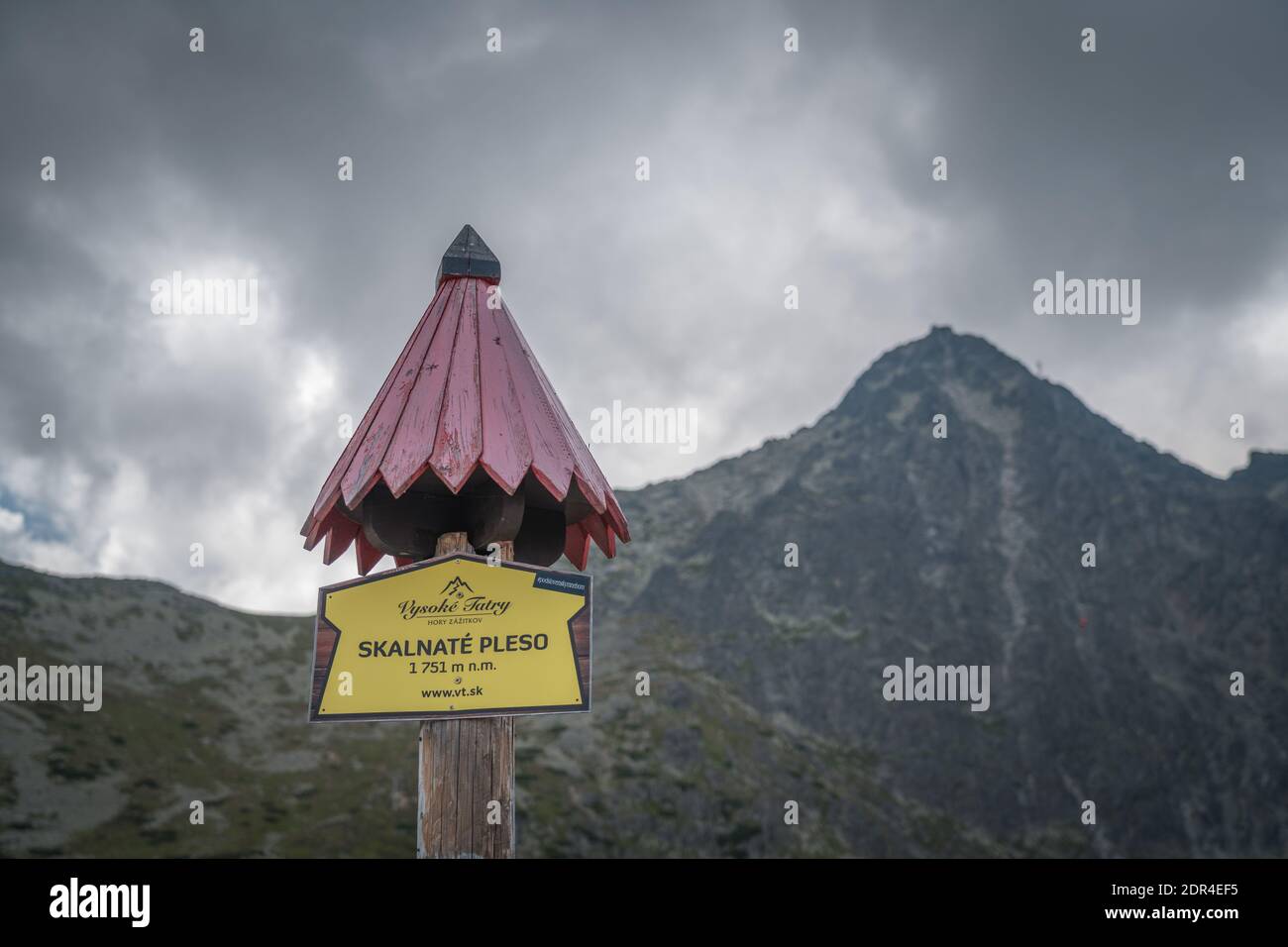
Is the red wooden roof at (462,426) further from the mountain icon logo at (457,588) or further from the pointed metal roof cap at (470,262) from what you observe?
the mountain icon logo at (457,588)

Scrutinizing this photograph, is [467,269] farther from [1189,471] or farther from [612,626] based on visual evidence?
[1189,471]

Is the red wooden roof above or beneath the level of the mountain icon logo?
above

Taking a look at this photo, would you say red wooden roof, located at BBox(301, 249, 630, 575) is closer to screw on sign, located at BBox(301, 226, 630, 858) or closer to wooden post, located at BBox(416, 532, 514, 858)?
screw on sign, located at BBox(301, 226, 630, 858)

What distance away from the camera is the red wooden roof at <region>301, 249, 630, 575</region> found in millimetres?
6047

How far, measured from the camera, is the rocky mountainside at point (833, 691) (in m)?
88.0

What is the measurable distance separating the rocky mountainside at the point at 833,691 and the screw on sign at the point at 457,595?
79146 millimetres

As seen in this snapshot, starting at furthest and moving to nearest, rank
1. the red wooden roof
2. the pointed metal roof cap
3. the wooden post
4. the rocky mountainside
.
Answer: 1. the rocky mountainside
2. the pointed metal roof cap
3. the red wooden roof
4. the wooden post

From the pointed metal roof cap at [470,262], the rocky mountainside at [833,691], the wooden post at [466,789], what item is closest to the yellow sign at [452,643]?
the wooden post at [466,789]

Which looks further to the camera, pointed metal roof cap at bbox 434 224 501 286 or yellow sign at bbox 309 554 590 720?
pointed metal roof cap at bbox 434 224 501 286

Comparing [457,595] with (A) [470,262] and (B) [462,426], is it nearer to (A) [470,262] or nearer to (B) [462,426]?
(B) [462,426]

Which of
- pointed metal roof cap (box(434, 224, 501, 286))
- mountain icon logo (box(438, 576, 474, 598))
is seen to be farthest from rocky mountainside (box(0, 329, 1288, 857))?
mountain icon logo (box(438, 576, 474, 598))

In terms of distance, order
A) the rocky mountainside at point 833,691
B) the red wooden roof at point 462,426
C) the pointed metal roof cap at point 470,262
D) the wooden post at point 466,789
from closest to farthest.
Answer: the wooden post at point 466,789
the red wooden roof at point 462,426
the pointed metal roof cap at point 470,262
the rocky mountainside at point 833,691

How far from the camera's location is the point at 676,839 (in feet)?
304
